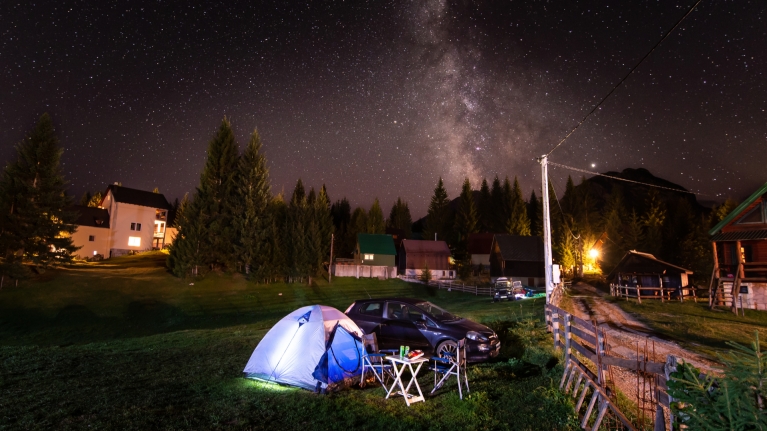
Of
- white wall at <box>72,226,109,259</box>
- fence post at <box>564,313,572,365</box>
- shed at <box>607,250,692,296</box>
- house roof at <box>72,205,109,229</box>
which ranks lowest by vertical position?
fence post at <box>564,313,572,365</box>

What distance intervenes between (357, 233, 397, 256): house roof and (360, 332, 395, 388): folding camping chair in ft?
169

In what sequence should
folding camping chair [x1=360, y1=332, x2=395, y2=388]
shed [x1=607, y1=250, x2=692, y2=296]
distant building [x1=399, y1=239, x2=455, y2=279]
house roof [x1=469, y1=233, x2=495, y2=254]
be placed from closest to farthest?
folding camping chair [x1=360, y1=332, x2=395, y2=388]
shed [x1=607, y1=250, x2=692, y2=296]
distant building [x1=399, y1=239, x2=455, y2=279]
house roof [x1=469, y1=233, x2=495, y2=254]

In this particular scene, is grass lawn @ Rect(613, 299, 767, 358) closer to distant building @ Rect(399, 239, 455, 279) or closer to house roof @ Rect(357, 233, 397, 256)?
distant building @ Rect(399, 239, 455, 279)

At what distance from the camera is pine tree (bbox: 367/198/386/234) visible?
264 ft

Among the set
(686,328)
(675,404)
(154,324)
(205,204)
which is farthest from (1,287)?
(686,328)

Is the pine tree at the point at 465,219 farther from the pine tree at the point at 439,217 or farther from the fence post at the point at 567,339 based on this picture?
the fence post at the point at 567,339

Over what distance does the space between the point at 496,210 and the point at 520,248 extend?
31.5 m

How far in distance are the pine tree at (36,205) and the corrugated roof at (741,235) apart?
49.9m

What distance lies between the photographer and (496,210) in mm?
90438

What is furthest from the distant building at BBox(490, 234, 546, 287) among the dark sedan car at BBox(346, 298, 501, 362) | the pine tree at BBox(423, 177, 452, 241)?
the dark sedan car at BBox(346, 298, 501, 362)

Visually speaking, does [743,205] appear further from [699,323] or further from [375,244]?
[375,244]

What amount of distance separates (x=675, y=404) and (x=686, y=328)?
15900mm

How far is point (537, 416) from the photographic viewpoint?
25.1ft

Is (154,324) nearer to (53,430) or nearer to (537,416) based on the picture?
(53,430)
